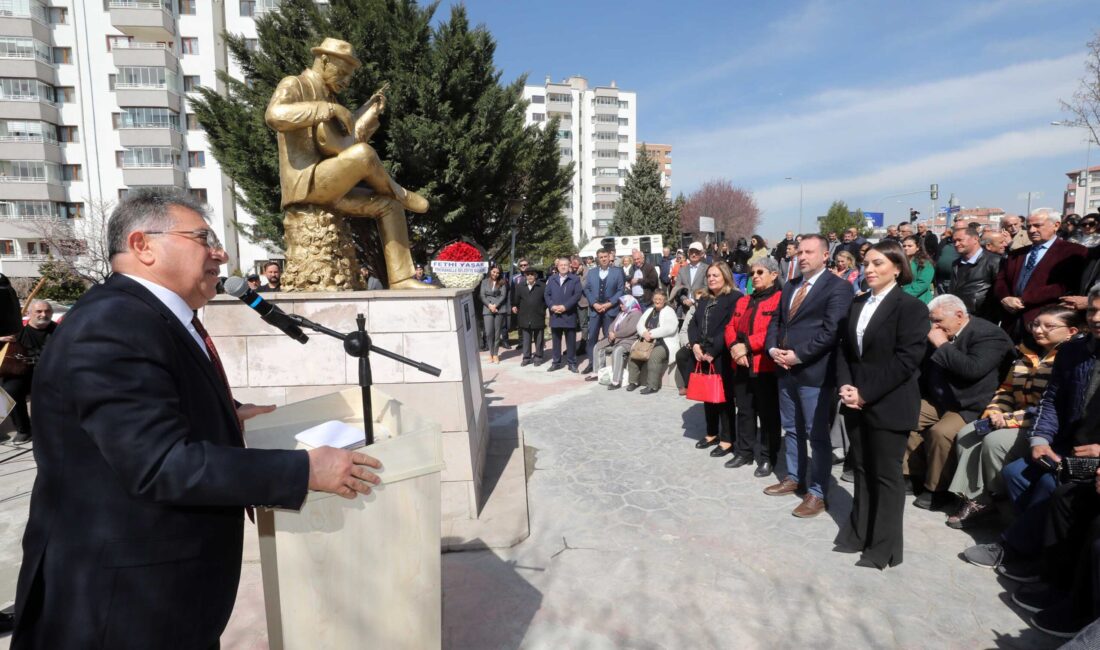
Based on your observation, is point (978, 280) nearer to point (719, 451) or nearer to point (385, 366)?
point (719, 451)

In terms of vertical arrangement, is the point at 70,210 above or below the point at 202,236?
above

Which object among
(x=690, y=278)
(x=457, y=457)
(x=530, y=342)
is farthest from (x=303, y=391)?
(x=690, y=278)

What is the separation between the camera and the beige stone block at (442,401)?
407 cm

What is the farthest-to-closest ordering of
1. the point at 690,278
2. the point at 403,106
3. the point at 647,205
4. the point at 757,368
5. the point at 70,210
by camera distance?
the point at 647,205 → the point at 70,210 → the point at 403,106 → the point at 690,278 → the point at 757,368

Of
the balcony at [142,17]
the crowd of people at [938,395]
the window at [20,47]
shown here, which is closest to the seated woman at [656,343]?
the crowd of people at [938,395]

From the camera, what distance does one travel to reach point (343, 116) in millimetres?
4062

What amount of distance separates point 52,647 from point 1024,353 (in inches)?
229

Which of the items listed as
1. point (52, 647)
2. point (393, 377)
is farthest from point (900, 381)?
point (52, 647)

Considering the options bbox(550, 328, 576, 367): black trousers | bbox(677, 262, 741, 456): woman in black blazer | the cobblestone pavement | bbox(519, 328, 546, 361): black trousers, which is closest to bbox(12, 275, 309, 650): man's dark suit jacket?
the cobblestone pavement

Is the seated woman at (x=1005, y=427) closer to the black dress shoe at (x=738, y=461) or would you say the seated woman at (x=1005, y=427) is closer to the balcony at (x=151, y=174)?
the black dress shoe at (x=738, y=461)

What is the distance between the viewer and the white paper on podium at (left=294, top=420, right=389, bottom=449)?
1.88 meters

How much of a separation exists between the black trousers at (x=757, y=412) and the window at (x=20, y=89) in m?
44.0

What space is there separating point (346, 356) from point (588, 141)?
221 ft

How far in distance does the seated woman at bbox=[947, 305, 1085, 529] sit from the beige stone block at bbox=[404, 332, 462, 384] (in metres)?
3.79
